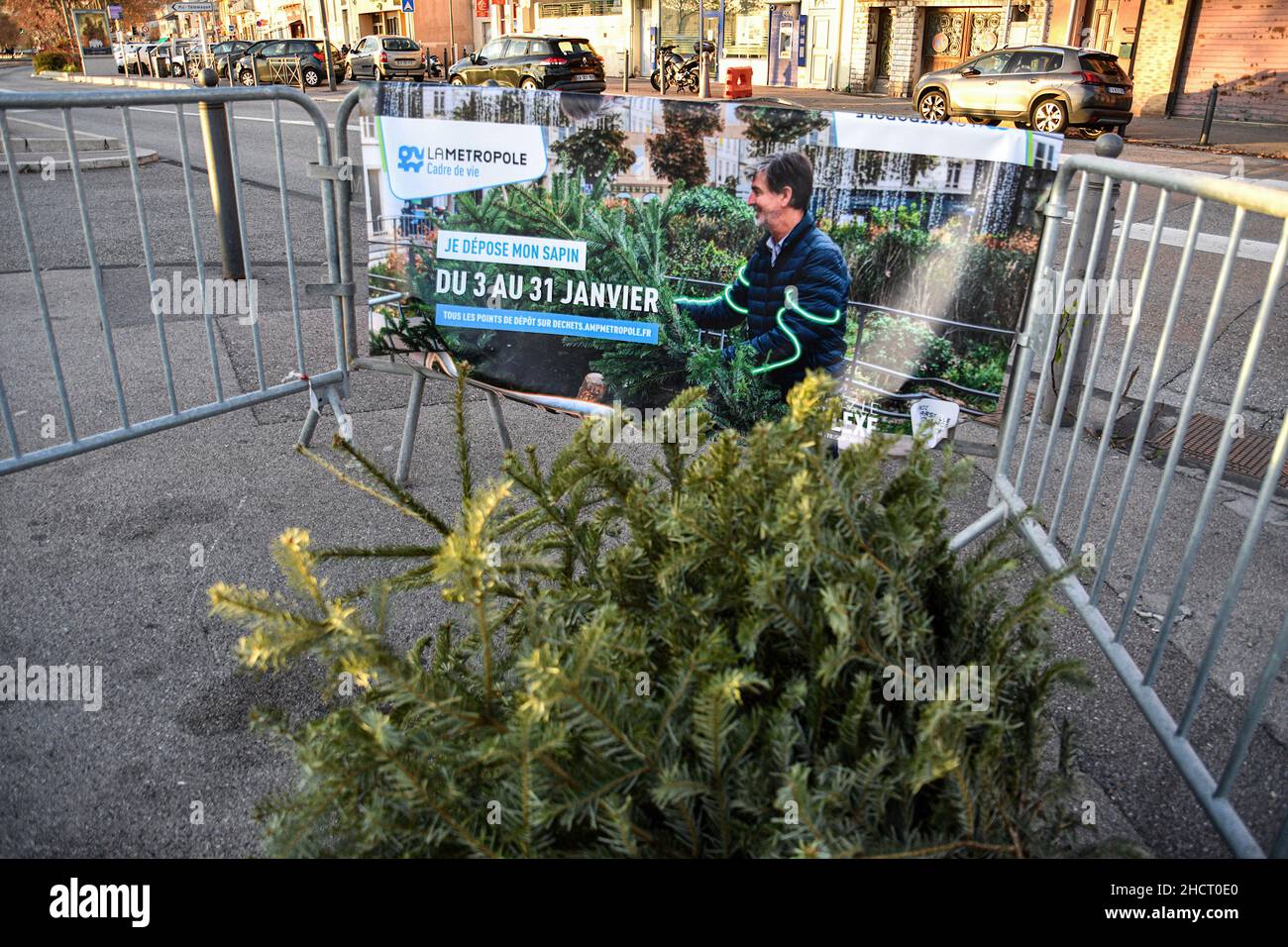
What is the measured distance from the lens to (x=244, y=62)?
134 ft

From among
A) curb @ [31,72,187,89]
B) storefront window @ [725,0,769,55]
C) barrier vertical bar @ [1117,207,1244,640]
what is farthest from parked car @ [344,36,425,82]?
barrier vertical bar @ [1117,207,1244,640]

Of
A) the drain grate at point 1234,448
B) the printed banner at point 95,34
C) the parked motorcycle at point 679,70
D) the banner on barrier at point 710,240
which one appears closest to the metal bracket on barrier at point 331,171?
the banner on barrier at point 710,240

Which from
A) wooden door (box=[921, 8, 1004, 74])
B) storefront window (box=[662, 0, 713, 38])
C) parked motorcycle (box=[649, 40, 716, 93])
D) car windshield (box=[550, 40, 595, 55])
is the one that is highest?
storefront window (box=[662, 0, 713, 38])

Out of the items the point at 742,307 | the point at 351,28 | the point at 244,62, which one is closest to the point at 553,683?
Answer: the point at 742,307

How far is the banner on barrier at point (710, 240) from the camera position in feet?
10.3

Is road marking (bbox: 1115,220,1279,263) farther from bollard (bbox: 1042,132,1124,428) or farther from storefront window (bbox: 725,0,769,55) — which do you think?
storefront window (bbox: 725,0,769,55)

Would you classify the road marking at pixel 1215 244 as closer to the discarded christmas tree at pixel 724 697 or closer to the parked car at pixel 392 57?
the discarded christmas tree at pixel 724 697

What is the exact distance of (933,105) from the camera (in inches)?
911

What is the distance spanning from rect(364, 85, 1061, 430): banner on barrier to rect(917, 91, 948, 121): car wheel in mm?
21583

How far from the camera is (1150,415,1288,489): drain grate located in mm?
4680

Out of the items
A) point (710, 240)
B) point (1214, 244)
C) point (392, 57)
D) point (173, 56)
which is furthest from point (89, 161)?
point (173, 56)

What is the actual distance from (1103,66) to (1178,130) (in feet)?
13.7

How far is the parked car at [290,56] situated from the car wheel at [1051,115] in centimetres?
2911
